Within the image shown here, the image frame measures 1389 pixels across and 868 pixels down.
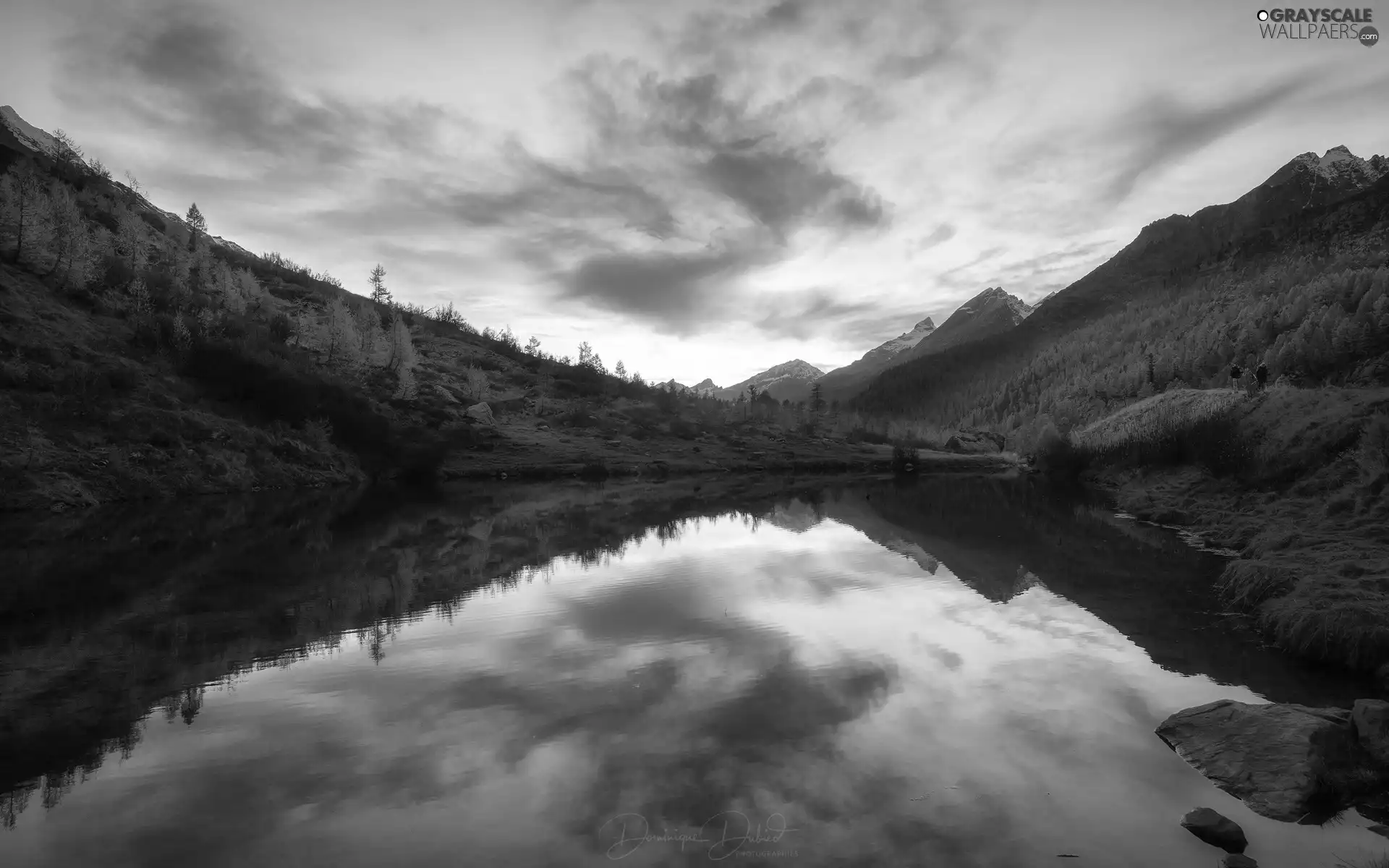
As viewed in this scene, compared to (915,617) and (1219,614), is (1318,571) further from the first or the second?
(915,617)

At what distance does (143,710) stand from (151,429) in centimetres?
4878

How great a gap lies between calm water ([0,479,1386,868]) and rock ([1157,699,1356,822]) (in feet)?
1.52

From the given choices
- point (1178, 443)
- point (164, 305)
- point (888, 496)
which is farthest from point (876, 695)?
point (164, 305)

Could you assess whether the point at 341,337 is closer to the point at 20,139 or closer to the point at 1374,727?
the point at 20,139

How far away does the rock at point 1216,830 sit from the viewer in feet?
26.9

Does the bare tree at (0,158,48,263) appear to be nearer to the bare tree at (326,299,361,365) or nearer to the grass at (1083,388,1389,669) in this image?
the bare tree at (326,299,361,365)

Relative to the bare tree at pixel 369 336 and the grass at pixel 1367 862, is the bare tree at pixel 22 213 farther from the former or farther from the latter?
the grass at pixel 1367 862

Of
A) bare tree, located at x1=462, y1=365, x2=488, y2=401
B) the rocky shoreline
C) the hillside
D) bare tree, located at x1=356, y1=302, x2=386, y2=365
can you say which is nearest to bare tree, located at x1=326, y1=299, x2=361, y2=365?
the hillside

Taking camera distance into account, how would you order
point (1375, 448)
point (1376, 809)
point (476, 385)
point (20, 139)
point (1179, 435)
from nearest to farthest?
point (1376, 809)
point (1375, 448)
point (1179, 435)
point (476, 385)
point (20, 139)

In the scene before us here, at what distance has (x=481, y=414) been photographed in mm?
116250

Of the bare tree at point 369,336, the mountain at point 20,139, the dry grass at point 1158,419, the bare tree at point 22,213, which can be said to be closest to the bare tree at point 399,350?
the bare tree at point 369,336
